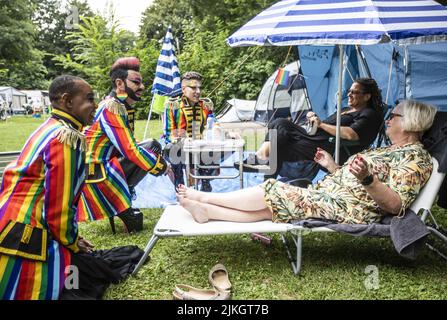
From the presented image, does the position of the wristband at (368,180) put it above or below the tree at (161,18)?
below

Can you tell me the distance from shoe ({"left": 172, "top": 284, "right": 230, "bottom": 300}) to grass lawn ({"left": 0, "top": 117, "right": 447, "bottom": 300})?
11 centimetres

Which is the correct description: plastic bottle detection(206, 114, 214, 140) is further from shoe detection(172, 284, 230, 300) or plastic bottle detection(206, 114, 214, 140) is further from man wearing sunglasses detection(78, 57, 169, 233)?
shoe detection(172, 284, 230, 300)

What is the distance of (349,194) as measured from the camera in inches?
114

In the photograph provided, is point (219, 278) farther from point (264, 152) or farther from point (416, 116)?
point (264, 152)

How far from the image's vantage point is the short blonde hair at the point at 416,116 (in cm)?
288

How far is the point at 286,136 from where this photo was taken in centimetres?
459

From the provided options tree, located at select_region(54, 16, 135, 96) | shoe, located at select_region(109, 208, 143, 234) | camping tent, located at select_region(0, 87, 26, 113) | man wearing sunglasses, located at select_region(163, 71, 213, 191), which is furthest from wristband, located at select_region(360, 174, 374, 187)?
camping tent, located at select_region(0, 87, 26, 113)

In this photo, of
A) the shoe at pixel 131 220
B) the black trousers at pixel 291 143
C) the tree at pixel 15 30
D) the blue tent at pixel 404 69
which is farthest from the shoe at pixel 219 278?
the tree at pixel 15 30

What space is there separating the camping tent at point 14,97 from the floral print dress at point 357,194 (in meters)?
27.2

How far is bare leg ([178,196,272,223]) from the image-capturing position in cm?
282

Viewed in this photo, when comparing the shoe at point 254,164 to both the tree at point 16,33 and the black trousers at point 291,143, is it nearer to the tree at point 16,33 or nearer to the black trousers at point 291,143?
the black trousers at point 291,143
